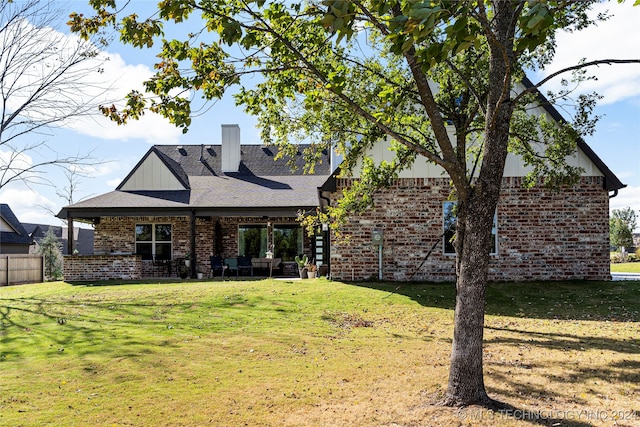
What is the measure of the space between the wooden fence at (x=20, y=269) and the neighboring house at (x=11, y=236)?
14558 millimetres

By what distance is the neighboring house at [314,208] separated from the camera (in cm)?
1492

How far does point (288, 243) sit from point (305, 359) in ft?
48.3

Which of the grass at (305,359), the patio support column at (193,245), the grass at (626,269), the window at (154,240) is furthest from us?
the grass at (626,269)

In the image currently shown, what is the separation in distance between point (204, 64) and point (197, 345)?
13.9ft

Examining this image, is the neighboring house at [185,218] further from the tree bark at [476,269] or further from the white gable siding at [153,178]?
the tree bark at [476,269]

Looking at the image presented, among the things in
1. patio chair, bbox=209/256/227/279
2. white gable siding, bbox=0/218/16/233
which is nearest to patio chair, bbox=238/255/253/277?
patio chair, bbox=209/256/227/279

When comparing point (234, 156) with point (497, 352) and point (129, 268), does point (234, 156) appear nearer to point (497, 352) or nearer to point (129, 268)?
point (129, 268)

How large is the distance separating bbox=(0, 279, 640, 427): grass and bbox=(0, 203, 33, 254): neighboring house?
28347 millimetres

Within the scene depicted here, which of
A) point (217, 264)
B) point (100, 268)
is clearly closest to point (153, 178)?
point (100, 268)

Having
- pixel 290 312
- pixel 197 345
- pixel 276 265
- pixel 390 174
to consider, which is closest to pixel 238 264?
pixel 276 265

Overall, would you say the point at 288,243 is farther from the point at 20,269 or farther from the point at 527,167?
the point at 20,269

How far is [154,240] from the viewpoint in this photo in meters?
21.6

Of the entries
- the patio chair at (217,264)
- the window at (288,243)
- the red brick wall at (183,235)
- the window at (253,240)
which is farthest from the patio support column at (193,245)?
the window at (288,243)

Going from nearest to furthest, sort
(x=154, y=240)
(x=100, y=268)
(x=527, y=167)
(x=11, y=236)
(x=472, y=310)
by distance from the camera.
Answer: (x=472, y=310) < (x=527, y=167) < (x=100, y=268) < (x=154, y=240) < (x=11, y=236)
